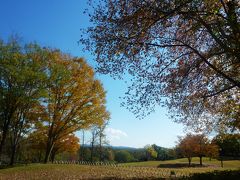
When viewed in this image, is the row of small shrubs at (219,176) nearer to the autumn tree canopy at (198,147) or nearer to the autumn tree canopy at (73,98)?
the autumn tree canopy at (73,98)

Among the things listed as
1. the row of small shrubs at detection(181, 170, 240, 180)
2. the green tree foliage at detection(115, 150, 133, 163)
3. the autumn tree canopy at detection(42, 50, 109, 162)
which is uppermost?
the autumn tree canopy at detection(42, 50, 109, 162)

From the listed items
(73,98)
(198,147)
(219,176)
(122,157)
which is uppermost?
(73,98)

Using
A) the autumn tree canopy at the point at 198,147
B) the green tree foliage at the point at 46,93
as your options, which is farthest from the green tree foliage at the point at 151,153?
the green tree foliage at the point at 46,93

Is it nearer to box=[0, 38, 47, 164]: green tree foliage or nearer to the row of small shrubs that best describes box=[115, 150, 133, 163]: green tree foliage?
box=[0, 38, 47, 164]: green tree foliage

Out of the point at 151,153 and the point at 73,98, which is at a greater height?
the point at 73,98

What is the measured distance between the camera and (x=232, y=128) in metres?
21.5

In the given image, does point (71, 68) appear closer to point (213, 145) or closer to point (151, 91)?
point (151, 91)

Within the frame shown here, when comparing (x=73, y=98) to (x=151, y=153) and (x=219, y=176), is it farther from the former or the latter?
(x=151, y=153)

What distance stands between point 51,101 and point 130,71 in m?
20.2

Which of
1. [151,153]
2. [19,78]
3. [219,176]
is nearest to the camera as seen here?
[219,176]

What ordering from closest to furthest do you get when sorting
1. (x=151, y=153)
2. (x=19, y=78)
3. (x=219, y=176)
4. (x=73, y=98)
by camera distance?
(x=219, y=176) < (x=19, y=78) < (x=73, y=98) < (x=151, y=153)

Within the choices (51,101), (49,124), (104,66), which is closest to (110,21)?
(104,66)

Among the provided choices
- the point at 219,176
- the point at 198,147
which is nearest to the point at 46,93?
the point at 219,176

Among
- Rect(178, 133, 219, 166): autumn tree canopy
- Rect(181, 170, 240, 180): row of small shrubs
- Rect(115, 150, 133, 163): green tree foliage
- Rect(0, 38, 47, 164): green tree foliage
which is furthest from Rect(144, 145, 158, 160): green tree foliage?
Rect(181, 170, 240, 180): row of small shrubs
